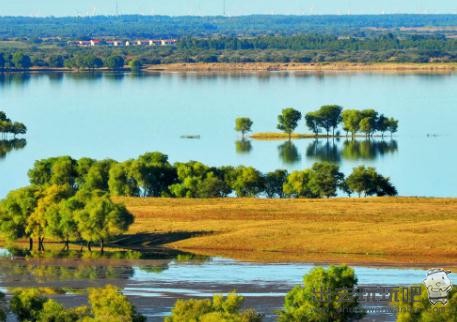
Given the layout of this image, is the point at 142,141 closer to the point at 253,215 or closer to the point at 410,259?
the point at 253,215

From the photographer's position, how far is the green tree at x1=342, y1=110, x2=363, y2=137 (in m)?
81.9

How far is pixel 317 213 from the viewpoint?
1774 inches

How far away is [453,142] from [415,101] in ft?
90.6

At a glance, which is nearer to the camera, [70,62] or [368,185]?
[368,185]

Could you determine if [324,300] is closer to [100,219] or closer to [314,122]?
[100,219]

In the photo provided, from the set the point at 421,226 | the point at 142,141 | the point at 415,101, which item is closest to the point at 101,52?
the point at 415,101

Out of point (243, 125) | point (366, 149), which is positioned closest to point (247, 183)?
point (366, 149)

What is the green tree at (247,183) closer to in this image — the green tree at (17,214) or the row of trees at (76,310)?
the green tree at (17,214)

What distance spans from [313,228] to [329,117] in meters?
42.7

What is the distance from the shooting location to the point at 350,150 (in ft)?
250

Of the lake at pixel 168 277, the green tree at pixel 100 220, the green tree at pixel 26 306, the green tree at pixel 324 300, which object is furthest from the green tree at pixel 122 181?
the green tree at pixel 324 300

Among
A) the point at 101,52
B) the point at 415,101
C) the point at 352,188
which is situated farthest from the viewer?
the point at 101,52

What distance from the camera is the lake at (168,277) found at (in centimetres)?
3148

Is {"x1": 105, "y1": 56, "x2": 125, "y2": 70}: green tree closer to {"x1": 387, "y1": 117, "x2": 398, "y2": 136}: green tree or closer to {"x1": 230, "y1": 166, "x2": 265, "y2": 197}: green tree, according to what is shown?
{"x1": 387, "y1": 117, "x2": 398, "y2": 136}: green tree
